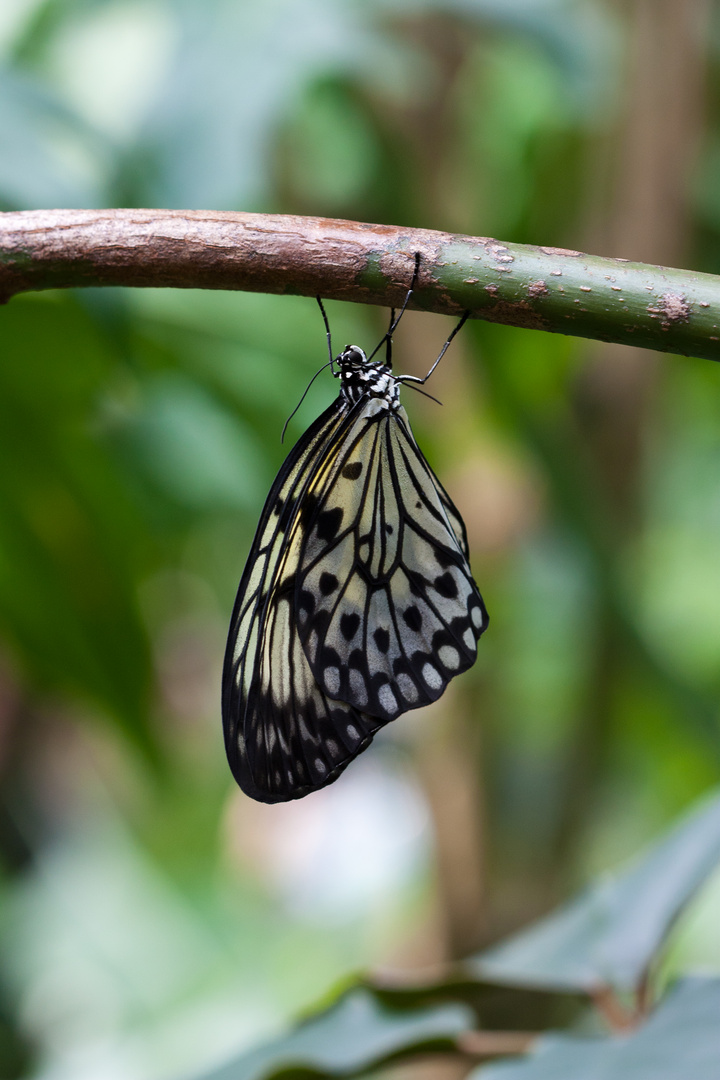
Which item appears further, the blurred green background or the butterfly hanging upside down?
the blurred green background

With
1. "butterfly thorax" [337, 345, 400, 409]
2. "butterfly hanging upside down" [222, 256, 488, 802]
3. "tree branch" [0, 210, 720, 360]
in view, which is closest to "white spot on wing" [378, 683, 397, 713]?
→ "butterfly hanging upside down" [222, 256, 488, 802]

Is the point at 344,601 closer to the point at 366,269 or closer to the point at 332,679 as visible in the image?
the point at 332,679

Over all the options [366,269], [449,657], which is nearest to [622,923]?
[449,657]

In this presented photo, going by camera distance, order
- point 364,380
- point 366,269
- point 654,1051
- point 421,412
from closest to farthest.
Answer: point 366,269, point 654,1051, point 364,380, point 421,412

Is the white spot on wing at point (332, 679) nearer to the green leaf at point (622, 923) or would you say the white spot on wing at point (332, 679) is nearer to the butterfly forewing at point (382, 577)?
the butterfly forewing at point (382, 577)

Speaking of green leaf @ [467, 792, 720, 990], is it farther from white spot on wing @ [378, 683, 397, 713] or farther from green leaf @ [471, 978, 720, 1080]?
white spot on wing @ [378, 683, 397, 713]

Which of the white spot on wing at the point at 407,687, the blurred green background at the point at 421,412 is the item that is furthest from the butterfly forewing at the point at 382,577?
the blurred green background at the point at 421,412

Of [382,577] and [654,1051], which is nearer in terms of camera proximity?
[654,1051]
